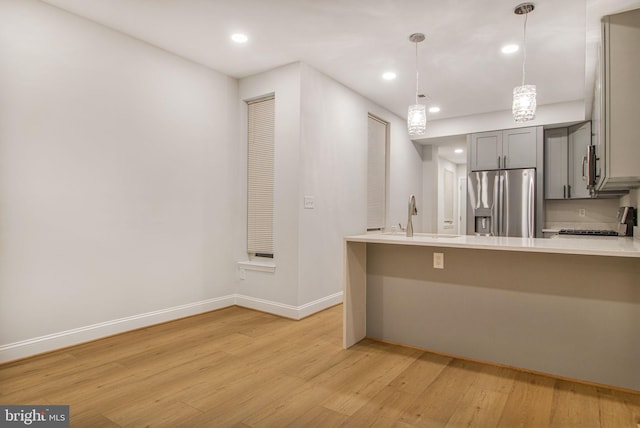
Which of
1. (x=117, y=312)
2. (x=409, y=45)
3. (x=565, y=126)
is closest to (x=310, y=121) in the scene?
(x=409, y=45)

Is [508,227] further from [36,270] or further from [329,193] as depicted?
[36,270]

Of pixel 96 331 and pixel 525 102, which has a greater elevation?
pixel 525 102

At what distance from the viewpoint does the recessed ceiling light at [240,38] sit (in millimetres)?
3252

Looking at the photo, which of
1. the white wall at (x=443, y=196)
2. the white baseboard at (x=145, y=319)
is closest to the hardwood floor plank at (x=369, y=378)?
the white baseboard at (x=145, y=319)

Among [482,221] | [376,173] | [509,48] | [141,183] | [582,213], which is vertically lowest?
[482,221]

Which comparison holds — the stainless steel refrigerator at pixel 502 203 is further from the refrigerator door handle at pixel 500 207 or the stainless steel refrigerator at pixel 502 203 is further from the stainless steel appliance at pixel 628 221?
the stainless steel appliance at pixel 628 221

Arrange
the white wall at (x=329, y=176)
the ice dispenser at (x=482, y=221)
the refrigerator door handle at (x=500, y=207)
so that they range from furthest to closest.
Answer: the ice dispenser at (x=482, y=221) < the refrigerator door handle at (x=500, y=207) < the white wall at (x=329, y=176)

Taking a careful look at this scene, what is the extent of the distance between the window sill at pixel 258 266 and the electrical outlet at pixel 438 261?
1818 mm

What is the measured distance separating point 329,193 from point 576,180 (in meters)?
3.68

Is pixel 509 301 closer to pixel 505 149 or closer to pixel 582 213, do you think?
pixel 505 149

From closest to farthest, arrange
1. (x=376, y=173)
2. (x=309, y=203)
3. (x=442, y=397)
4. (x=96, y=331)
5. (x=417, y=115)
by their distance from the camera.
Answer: (x=442, y=397) → (x=96, y=331) → (x=417, y=115) → (x=309, y=203) → (x=376, y=173)

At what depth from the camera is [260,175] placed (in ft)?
13.8

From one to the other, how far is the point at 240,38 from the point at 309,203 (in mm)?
1746

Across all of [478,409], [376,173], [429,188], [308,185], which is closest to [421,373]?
[478,409]
